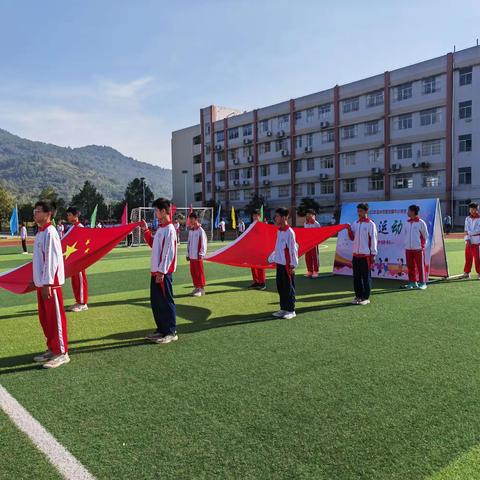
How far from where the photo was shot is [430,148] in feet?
150

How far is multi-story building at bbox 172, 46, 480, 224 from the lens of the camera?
43.4 meters

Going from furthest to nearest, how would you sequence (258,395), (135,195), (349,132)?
(135,195), (349,132), (258,395)

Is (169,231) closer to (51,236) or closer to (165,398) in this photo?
(51,236)

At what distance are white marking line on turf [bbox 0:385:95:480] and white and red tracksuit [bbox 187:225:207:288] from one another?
6.06 metres

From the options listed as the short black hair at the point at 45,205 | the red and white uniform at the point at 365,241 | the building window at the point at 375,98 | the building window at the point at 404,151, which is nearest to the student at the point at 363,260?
the red and white uniform at the point at 365,241

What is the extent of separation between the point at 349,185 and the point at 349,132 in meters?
5.82

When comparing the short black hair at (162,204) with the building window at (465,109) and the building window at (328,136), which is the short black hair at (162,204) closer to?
the building window at (465,109)

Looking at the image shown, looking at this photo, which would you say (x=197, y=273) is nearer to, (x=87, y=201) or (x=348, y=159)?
(x=348, y=159)

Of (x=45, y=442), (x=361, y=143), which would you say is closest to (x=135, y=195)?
(x=361, y=143)

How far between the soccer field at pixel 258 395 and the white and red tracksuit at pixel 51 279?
1.19 feet

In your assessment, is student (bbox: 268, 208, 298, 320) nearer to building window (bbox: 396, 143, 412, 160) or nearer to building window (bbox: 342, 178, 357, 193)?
building window (bbox: 396, 143, 412, 160)

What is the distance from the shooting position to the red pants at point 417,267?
35.0 ft

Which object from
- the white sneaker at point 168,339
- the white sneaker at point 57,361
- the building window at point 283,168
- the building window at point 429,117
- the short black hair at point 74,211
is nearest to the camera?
the white sneaker at point 57,361

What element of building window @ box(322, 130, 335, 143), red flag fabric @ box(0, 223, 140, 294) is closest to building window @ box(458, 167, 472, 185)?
building window @ box(322, 130, 335, 143)
